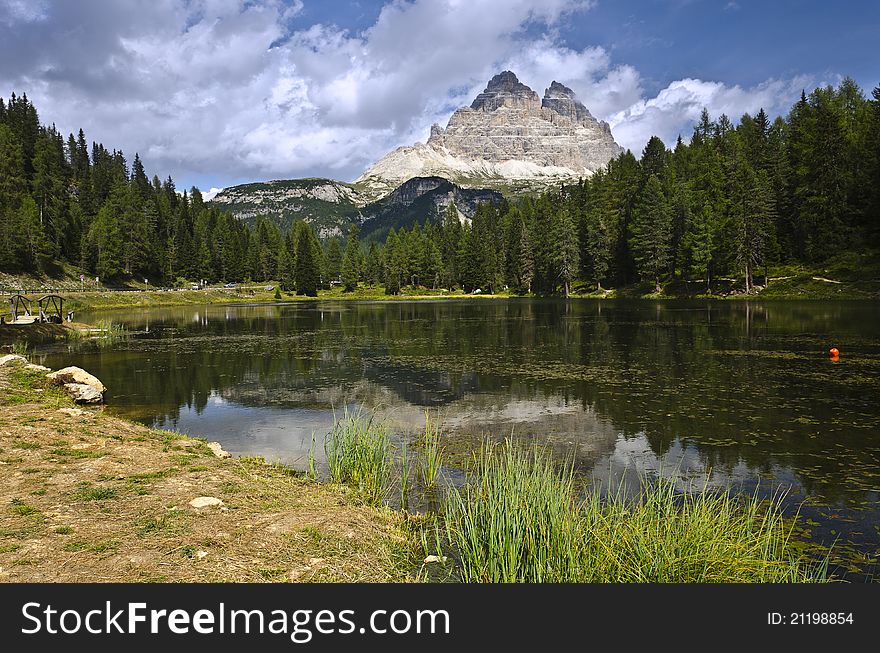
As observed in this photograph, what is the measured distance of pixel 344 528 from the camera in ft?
29.6

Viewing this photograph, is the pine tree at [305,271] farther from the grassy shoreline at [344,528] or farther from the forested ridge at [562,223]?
the grassy shoreline at [344,528]

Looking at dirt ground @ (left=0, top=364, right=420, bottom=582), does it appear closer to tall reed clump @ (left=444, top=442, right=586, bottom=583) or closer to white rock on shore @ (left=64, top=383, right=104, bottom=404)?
tall reed clump @ (left=444, top=442, right=586, bottom=583)

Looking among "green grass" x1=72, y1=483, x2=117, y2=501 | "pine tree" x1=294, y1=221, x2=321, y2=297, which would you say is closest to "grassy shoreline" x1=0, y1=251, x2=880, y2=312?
"pine tree" x1=294, y1=221, x2=321, y2=297

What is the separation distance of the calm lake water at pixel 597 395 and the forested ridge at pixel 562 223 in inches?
1672

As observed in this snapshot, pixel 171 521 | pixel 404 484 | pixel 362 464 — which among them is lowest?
pixel 404 484

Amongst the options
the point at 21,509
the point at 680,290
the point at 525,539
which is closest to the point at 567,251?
the point at 680,290

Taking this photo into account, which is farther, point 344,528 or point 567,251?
point 567,251

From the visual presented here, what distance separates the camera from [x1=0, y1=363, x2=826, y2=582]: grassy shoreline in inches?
265

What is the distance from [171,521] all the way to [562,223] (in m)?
115

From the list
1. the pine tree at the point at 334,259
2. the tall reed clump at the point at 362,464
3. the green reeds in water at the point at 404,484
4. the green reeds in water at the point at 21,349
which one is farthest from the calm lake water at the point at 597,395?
the pine tree at the point at 334,259

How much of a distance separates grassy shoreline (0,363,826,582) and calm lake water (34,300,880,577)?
244 cm

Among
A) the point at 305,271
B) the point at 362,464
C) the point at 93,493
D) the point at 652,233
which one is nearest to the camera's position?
the point at 93,493

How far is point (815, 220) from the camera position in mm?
77688

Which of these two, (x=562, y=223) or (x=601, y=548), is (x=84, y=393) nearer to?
(x=601, y=548)
